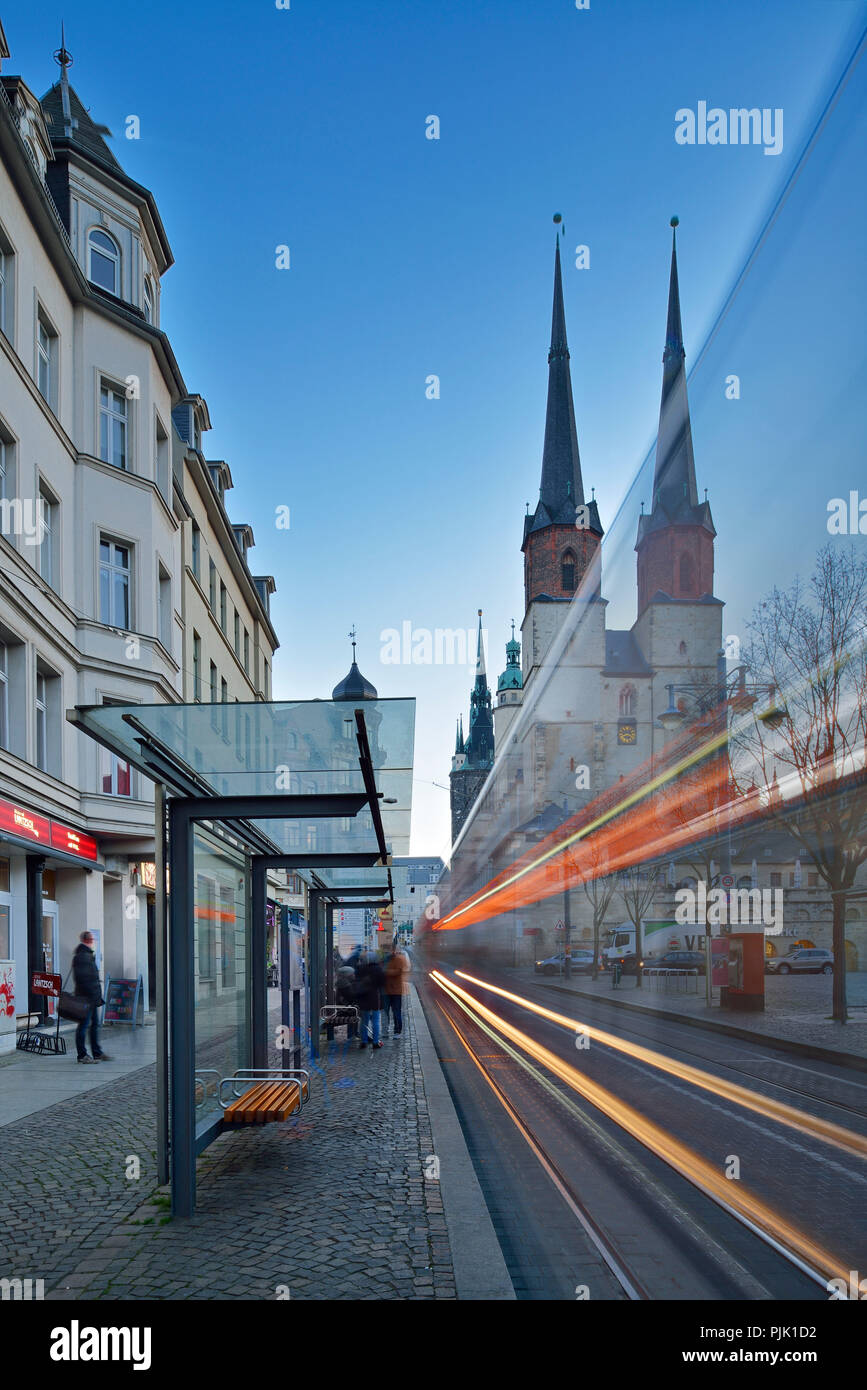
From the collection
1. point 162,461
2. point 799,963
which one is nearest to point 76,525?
point 162,461

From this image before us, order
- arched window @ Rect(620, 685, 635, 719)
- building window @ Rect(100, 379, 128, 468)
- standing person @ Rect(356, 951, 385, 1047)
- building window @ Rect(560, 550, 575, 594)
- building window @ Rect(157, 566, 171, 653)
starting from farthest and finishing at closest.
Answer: building window @ Rect(560, 550, 575, 594), building window @ Rect(157, 566, 171, 653), building window @ Rect(100, 379, 128, 468), arched window @ Rect(620, 685, 635, 719), standing person @ Rect(356, 951, 385, 1047)

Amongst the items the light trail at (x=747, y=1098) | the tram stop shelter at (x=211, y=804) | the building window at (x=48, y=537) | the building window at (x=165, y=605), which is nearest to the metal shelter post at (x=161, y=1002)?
the tram stop shelter at (x=211, y=804)

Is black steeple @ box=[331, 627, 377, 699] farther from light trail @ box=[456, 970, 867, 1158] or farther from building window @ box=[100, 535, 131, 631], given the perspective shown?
light trail @ box=[456, 970, 867, 1158]

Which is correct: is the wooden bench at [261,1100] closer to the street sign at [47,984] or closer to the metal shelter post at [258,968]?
the metal shelter post at [258,968]

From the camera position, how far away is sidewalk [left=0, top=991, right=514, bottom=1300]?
5.23 metres

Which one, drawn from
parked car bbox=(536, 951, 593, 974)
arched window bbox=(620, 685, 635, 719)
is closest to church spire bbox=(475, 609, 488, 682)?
parked car bbox=(536, 951, 593, 974)

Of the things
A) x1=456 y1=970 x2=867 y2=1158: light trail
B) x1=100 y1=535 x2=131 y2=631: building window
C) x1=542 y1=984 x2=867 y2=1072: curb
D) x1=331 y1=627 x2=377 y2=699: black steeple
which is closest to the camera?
x1=456 y1=970 x2=867 y2=1158: light trail

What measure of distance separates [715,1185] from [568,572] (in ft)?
285

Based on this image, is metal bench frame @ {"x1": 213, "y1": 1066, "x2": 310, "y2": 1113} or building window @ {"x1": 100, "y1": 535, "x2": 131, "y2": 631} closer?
metal bench frame @ {"x1": 213, "y1": 1066, "x2": 310, "y2": 1113}

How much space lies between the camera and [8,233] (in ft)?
57.0

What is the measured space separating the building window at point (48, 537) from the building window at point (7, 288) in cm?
299

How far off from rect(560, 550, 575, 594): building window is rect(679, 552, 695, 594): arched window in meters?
77.9

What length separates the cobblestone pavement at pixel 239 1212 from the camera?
17.2 ft
